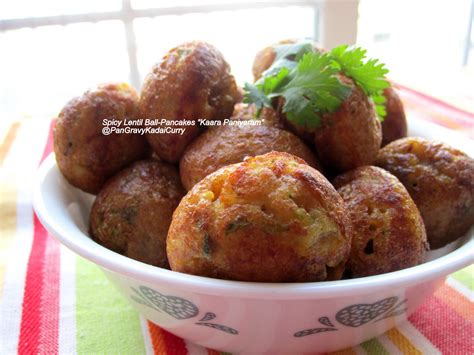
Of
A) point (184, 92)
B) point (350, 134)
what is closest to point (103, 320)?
point (184, 92)

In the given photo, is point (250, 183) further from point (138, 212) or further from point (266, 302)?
point (138, 212)

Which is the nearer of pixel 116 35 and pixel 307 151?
pixel 307 151

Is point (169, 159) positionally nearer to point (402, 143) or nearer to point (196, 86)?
point (196, 86)

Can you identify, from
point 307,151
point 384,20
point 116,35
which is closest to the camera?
point 307,151

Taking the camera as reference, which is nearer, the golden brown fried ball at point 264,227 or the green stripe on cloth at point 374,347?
the golden brown fried ball at point 264,227

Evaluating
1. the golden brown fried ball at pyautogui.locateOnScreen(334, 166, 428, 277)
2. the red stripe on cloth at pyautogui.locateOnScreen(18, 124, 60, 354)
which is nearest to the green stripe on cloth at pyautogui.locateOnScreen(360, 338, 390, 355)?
the golden brown fried ball at pyautogui.locateOnScreen(334, 166, 428, 277)

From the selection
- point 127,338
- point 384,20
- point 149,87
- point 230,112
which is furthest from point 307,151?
point 384,20

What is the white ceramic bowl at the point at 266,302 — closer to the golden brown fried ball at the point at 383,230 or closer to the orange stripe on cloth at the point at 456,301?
the golden brown fried ball at the point at 383,230

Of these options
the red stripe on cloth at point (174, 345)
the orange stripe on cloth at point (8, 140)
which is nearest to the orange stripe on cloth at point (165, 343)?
the red stripe on cloth at point (174, 345)
